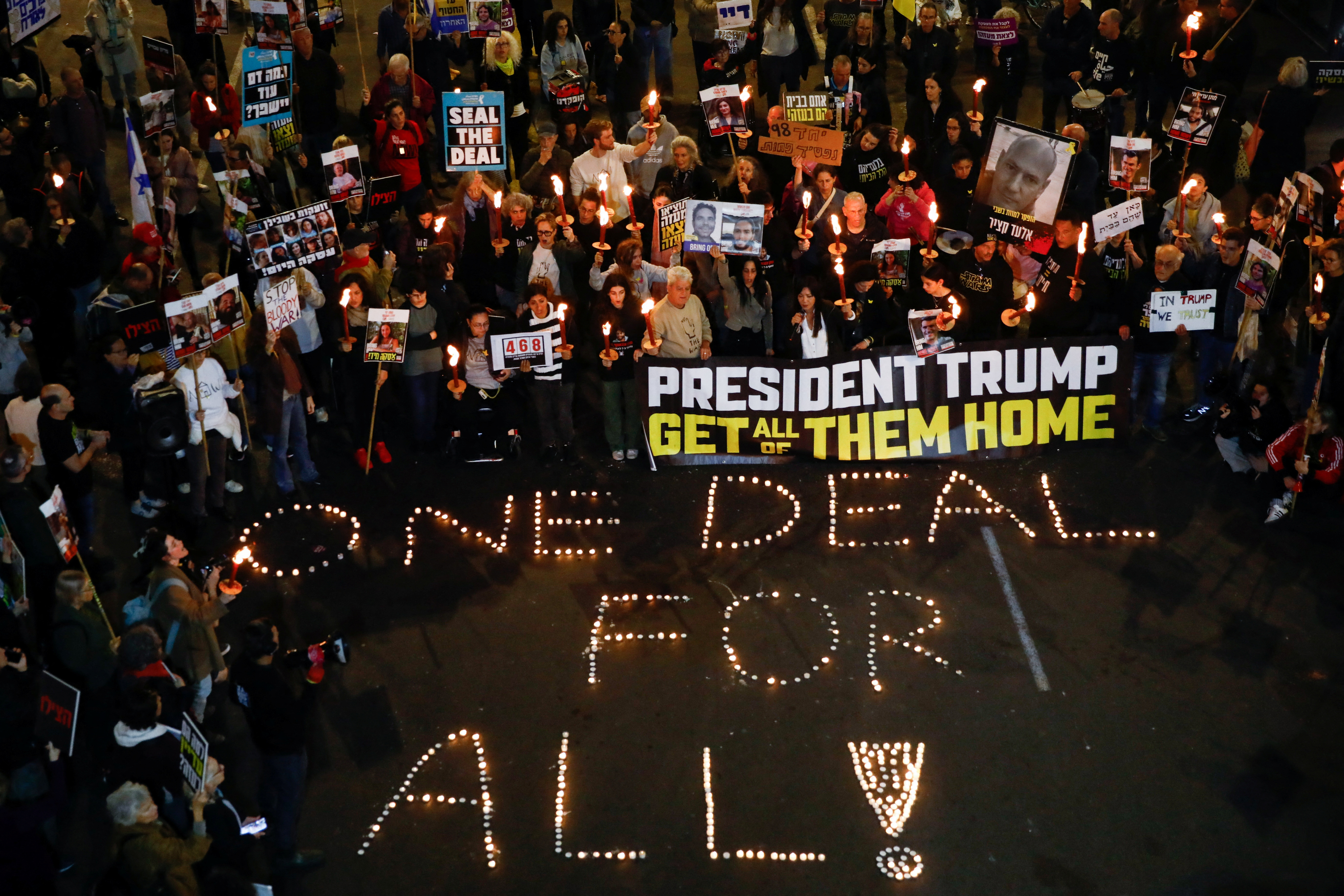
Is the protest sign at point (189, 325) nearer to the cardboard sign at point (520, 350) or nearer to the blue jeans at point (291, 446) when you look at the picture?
the blue jeans at point (291, 446)

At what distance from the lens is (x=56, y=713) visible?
311 inches

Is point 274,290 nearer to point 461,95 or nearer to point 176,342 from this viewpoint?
point 176,342

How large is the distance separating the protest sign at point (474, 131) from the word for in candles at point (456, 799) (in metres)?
6.10

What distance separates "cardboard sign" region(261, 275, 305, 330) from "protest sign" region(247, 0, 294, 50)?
475 centimetres

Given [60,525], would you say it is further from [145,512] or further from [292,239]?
[292,239]

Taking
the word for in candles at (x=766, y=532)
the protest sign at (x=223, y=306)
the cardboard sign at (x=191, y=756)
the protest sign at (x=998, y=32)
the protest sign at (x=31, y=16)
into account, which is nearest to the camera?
the cardboard sign at (x=191, y=756)

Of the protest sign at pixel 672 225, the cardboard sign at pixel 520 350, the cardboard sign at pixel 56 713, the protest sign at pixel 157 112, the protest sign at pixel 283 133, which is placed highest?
the protest sign at pixel 157 112

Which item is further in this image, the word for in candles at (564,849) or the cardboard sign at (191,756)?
the word for in candles at (564,849)

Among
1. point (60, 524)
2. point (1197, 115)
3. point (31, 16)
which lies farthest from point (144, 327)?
point (1197, 115)

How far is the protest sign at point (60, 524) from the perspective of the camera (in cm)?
916

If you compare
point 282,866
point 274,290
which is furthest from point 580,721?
point 274,290

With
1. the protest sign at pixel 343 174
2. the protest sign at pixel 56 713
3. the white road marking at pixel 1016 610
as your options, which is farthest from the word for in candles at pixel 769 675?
the protest sign at pixel 343 174

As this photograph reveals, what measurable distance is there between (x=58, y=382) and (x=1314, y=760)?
35.7 feet

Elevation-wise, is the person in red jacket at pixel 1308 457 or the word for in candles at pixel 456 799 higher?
the person in red jacket at pixel 1308 457
